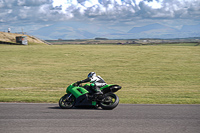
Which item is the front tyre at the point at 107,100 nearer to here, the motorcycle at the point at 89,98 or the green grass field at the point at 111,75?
the motorcycle at the point at 89,98

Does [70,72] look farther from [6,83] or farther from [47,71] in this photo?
[6,83]

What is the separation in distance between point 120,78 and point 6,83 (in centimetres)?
1119

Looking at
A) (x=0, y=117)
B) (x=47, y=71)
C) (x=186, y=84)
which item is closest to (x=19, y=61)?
(x=47, y=71)

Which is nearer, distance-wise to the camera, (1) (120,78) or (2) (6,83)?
(2) (6,83)

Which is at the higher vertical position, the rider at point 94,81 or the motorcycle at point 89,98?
the rider at point 94,81

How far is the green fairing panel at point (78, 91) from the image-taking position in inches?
419

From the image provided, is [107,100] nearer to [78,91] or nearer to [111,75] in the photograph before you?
[78,91]

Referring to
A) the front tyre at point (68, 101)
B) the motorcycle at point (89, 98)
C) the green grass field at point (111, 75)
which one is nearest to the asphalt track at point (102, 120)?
the motorcycle at point (89, 98)

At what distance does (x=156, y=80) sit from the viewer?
1065 inches

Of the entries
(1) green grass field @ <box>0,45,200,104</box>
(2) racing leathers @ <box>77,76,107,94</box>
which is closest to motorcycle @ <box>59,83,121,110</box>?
(2) racing leathers @ <box>77,76,107,94</box>

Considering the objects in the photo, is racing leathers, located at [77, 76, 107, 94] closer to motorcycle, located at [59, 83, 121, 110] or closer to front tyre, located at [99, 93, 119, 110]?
motorcycle, located at [59, 83, 121, 110]

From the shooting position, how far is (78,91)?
10758mm

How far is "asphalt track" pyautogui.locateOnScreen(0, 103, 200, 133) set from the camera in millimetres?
7281

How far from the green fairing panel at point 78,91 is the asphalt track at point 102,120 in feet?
1.97
